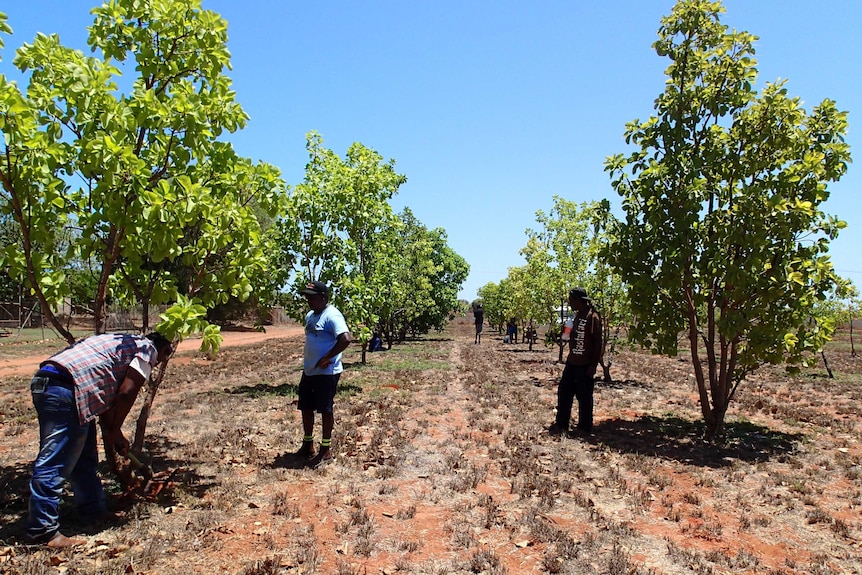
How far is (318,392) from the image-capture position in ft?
22.4

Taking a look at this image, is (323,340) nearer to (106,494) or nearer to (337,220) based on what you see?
(106,494)

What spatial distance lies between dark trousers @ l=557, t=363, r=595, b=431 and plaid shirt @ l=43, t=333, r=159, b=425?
5903 millimetres

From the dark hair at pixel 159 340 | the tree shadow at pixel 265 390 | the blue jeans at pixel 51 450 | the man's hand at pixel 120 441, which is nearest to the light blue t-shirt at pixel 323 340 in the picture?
the dark hair at pixel 159 340

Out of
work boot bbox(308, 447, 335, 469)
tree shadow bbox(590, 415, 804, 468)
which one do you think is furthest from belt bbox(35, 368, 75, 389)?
tree shadow bbox(590, 415, 804, 468)

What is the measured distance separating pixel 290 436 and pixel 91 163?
4.79 meters

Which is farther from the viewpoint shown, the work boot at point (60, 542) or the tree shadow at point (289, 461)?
the tree shadow at point (289, 461)

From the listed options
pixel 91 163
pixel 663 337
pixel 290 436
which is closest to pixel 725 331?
pixel 663 337

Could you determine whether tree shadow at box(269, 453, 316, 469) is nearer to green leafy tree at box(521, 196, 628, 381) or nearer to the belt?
the belt

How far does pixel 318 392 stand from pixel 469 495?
6.78ft

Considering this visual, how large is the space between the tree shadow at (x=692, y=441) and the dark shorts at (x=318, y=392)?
3.97 meters

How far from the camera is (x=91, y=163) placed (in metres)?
4.52

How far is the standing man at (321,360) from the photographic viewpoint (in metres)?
6.70

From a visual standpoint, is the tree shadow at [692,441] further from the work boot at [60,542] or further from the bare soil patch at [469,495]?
the work boot at [60,542]

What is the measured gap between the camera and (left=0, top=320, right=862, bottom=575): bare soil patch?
450 centimetres
